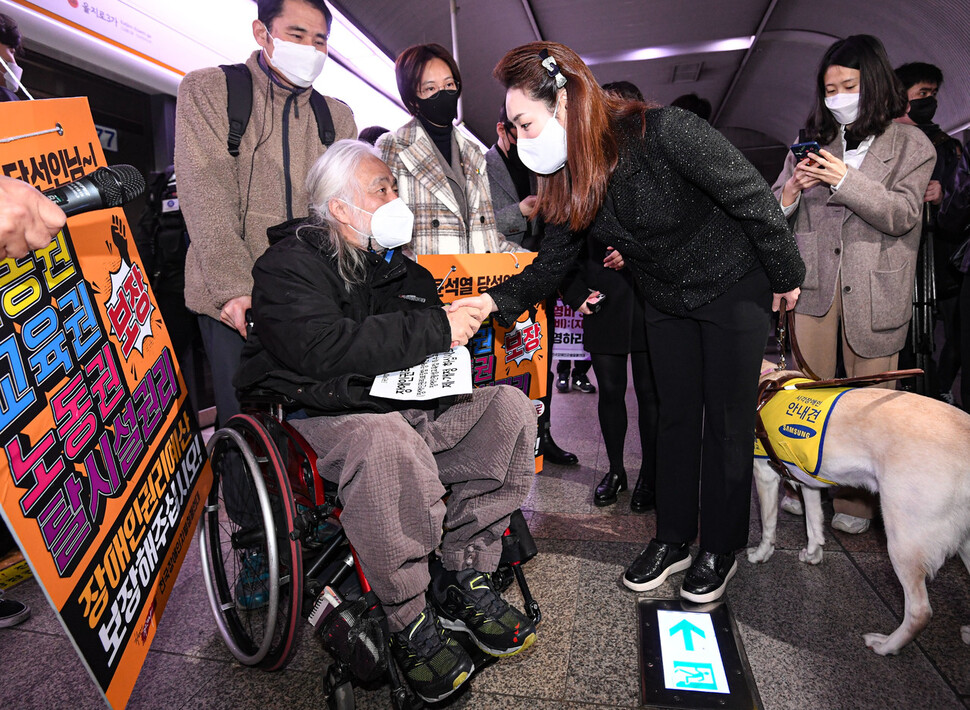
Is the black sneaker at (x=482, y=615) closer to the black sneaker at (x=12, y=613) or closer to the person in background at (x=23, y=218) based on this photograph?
the person in background at (x=23, y=218)

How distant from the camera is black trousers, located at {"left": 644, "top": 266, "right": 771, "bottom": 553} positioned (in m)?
1.99

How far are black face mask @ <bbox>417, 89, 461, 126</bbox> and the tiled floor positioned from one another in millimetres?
1961

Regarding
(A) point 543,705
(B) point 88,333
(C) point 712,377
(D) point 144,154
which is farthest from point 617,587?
(D) point 144,154

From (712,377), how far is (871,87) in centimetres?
133

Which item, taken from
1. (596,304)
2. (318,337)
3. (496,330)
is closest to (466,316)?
(318,337)

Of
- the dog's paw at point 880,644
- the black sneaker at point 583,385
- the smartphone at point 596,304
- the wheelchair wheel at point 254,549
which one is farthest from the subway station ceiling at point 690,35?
the dog's paw at point 880,644

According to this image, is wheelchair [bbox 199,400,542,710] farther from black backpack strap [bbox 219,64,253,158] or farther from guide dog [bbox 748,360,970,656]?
guide dog [bbox 748,360,970,656]

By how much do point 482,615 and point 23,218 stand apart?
1.43 m

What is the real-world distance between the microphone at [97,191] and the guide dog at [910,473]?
2030 millimetres

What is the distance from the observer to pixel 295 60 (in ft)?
7.47

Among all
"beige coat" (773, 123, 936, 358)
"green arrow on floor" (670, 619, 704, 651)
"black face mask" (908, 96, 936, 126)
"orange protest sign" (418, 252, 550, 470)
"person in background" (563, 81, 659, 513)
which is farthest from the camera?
"black face mask" (908, 96, 936, 126)

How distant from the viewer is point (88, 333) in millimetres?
1500

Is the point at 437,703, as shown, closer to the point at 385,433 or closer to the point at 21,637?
the point at 385,433

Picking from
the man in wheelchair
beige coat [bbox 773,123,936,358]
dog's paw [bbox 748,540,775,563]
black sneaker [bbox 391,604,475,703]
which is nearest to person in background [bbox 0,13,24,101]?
the man in wheelchair
